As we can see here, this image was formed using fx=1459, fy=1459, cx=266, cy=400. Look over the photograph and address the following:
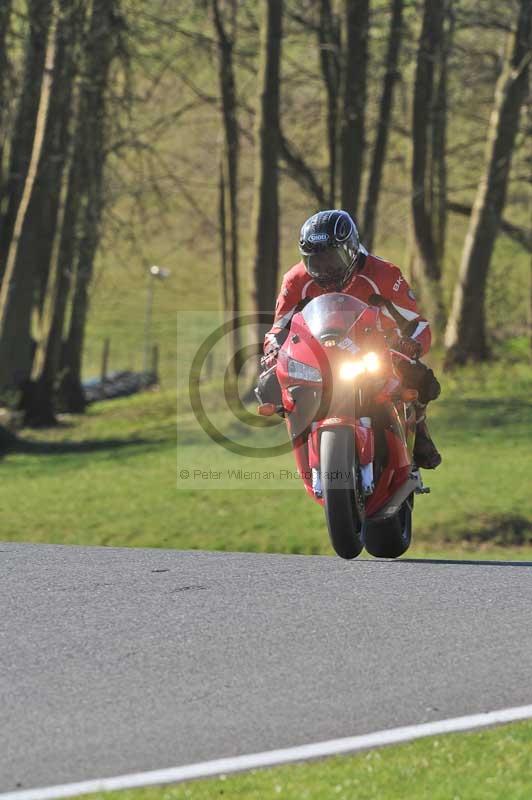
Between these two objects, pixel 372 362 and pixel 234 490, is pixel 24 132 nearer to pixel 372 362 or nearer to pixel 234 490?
pixel 234 490

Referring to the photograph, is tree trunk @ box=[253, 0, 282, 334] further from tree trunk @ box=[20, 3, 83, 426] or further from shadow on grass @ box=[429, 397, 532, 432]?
tree trunk @ box=[20, 3, 83, 426]

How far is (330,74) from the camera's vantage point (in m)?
34.3

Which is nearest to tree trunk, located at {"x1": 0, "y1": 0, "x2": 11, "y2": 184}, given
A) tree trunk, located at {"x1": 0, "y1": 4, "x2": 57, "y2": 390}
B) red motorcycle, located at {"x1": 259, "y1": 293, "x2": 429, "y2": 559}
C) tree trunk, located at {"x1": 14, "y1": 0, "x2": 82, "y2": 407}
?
tree trunk, located at {"x1": 0, "y1": 4, "x2": 57, "y2": 390}

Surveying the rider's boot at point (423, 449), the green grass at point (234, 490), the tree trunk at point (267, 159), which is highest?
the tree trunk at point (267, 159)

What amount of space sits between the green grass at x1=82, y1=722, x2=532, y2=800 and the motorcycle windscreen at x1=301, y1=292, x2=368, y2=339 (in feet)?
11.1

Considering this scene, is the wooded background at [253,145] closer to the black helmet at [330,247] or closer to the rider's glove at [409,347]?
the black helmet at [330,247]

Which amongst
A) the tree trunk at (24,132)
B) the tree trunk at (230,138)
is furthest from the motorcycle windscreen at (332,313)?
the tree trunk at (230,138)

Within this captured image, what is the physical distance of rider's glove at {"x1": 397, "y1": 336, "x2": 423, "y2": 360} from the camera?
9164 mm

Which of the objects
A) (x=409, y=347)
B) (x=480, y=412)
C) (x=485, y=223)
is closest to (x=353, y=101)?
(x=485, y=223)

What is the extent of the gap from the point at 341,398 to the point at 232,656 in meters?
2.29

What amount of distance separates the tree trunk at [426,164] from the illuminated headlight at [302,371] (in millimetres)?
21139

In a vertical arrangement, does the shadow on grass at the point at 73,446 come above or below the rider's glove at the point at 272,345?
below

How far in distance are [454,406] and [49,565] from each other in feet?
63.9

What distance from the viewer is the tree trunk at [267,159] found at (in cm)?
2717
